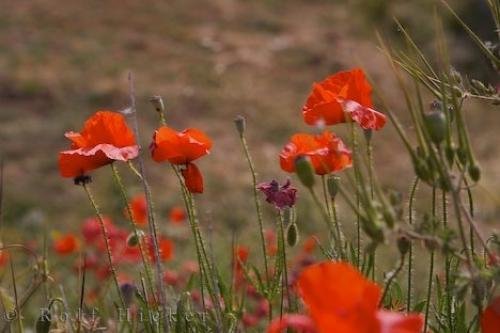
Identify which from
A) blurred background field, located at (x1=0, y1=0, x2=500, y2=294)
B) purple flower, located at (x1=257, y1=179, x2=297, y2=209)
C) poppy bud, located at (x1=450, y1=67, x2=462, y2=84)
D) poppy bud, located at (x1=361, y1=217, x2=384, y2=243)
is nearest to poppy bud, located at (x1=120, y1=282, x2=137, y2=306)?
purple flower, located at (x1=257, y1=179, x2=297, y2=209)

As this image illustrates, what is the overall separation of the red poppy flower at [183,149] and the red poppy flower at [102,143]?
0.04 meters

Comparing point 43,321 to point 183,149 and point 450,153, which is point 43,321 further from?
point 450,153

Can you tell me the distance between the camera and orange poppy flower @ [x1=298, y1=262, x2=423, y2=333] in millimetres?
865

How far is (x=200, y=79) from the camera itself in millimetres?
12484

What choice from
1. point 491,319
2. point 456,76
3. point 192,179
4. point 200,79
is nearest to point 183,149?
point 192,179

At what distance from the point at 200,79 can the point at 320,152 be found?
36.5 feet

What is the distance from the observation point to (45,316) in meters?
1.48

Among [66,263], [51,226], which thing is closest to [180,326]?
[66,263]

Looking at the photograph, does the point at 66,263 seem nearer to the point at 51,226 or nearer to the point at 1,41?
the point at 51,226

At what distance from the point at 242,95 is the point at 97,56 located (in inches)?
83.1

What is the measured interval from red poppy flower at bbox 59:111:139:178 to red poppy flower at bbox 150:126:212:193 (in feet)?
0.13

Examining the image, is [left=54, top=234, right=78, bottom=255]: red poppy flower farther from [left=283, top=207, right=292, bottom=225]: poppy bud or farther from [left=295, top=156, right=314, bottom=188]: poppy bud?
[left=295, top=156, right=314, bottom=188]: poppy bud

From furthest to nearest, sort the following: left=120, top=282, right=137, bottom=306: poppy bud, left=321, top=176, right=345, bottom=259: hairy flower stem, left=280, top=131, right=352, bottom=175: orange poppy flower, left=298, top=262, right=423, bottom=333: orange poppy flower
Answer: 1. left=120, top=282, right=137, bottom=306: poppy bud
2. left=280, top=131, right=352, bottom=175: orange poppy flower
3. left=321, top=176, right=345, bottom=259: hairy flower stem
4. left=298, top=262, right=423, bottom=333: orange poppy flower

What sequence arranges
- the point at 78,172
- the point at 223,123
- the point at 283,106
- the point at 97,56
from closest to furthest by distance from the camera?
1. the point at 78,172
2. the point at 223,123
3. the point at 283,106
4. the point at 97,56
